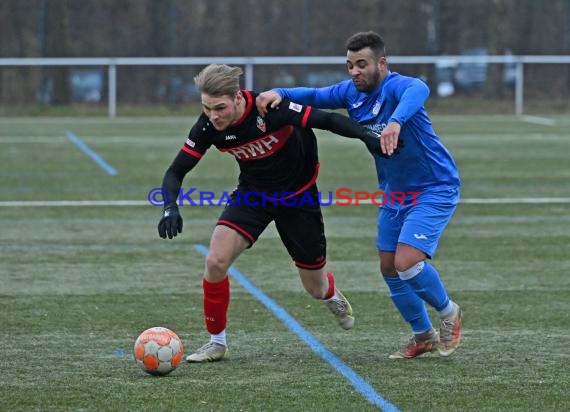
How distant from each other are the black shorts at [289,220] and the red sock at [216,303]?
0.34 meters

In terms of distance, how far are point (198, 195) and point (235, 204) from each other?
8.99 m

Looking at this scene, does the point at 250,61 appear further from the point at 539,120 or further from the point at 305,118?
the point at 305,118

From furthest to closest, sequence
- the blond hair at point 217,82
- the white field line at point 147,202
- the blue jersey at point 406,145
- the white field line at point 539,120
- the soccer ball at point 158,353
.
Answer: the white field line at point 539,120
the white field line at point 147,202
the blue jersey at point 406,145
the blond hair at point 217,82
the soccer ball at point 158,353

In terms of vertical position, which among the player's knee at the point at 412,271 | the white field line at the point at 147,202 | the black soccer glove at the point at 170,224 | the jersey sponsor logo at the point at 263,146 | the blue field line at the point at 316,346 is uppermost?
the jersey sponsor logo at the point at 263,146

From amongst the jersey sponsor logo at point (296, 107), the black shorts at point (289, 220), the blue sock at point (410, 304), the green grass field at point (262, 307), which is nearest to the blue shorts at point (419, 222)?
the blue sock at point (410, 304)

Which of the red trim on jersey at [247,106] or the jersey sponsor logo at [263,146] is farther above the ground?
the red trim on jersey at [247,106]

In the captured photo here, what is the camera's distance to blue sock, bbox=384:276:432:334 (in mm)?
7301

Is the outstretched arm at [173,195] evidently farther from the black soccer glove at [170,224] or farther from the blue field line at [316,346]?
the blue field line at [316,346]

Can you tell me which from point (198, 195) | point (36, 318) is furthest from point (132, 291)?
point (198, 195)

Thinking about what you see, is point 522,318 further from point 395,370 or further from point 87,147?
point 87,147

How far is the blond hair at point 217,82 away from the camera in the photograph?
672 centimetres

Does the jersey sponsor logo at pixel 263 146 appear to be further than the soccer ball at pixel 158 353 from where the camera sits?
A: Yes

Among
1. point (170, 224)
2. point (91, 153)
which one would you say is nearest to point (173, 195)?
point (170, 224)

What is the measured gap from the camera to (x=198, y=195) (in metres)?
16.2
